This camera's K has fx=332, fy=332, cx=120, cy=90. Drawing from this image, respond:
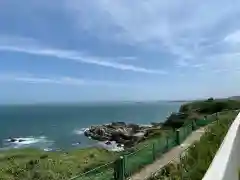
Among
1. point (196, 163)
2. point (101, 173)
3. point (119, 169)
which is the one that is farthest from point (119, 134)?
point (196, 163)

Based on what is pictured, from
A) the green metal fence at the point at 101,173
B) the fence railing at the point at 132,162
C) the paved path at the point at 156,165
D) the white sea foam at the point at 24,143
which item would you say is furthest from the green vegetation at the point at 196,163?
the white sea foam at the point at 24,143

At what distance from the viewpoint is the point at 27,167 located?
21.0 m

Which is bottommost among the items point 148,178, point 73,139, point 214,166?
point 73,139

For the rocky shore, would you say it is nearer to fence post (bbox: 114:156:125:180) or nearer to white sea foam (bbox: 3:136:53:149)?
white sea foam (bbox: 3:136:53:149)

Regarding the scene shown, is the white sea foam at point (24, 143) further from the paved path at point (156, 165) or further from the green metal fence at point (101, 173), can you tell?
the green metal fence at point (101, 173)

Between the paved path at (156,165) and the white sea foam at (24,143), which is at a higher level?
the paved path at (156,165)

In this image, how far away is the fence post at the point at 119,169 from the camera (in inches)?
376

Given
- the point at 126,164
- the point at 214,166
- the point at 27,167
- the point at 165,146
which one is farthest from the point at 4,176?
the point at 214,166

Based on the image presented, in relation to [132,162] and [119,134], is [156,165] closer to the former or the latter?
[132,162]

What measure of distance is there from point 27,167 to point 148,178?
41.0 feet

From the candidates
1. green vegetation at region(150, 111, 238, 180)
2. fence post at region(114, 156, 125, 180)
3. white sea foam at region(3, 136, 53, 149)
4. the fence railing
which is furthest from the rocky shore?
fence post at region(114, 156, 125, 180)

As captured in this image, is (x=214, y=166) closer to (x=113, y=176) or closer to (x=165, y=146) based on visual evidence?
(x=113, y=176)

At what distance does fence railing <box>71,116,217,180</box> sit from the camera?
8695 millimetres

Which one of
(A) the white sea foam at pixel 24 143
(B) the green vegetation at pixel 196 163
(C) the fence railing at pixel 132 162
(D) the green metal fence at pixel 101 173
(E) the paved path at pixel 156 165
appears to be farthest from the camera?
(A) the white sea foam at pixel 24 143
